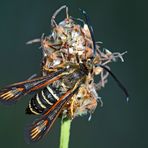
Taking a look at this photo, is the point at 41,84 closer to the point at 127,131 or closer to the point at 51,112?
the point at 51,112

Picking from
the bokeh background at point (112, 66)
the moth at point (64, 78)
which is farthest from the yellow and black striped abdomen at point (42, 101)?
the bokeh background at point (112, 66)

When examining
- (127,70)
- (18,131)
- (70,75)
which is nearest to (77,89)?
(70,75)

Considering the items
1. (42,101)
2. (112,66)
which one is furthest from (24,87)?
(112,66)

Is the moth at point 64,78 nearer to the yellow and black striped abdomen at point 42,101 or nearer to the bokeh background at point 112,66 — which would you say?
the yellow and black striped abdomen at point 42,101

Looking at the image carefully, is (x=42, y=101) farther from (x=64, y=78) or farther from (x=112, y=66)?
(x=112, y=66)

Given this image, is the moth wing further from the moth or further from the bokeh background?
the bokeh background

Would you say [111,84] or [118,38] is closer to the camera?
[111,84]
